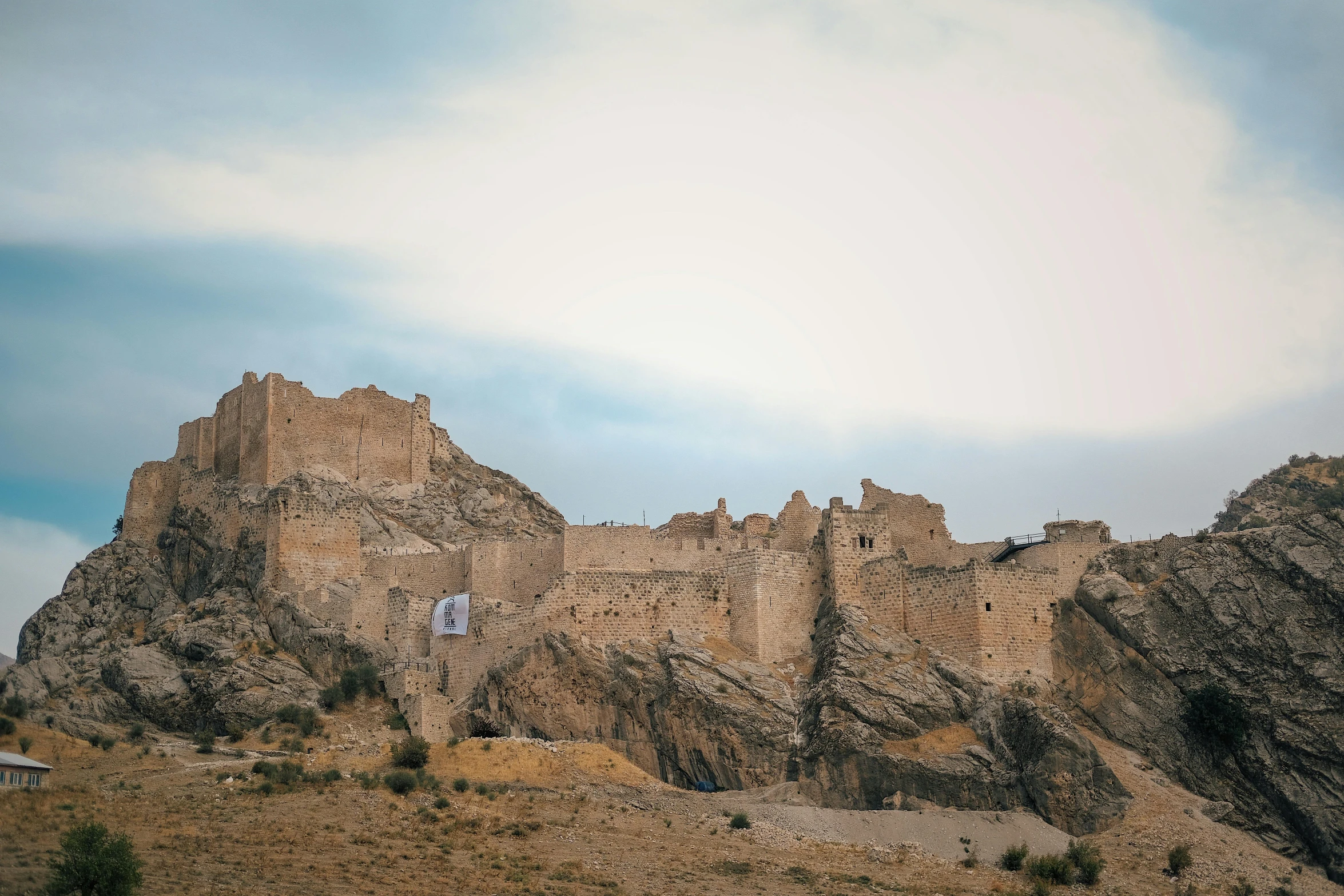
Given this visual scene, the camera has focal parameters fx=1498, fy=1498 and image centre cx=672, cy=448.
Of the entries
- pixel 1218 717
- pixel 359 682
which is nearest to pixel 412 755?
pixel 359 682

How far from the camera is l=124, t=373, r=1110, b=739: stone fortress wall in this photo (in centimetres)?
4909

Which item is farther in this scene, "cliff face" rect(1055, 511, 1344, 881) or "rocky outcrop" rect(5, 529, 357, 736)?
"rocky outcrop" rect(5, 529, 357, 736)

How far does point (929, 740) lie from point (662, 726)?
325 inches

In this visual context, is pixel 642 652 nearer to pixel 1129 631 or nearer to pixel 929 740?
pixel 929 740

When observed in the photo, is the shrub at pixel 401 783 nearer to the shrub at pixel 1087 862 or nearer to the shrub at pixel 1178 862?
the shrub at pixel 1087 862

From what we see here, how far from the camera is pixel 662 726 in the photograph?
154ft

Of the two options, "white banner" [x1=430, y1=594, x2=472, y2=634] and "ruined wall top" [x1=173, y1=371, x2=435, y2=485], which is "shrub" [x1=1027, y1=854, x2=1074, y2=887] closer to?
"white banner" [x1=430, y1=594, x2=472, y2=634]

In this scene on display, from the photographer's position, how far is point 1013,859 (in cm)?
4116

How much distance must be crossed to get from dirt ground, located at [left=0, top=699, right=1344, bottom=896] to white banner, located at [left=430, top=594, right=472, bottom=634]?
4.26 meters

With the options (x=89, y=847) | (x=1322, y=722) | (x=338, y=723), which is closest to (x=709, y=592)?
(x=338, y=723)

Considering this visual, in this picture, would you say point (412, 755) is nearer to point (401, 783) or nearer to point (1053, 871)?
point (401, 783)

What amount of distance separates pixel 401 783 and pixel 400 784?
0.07 feet

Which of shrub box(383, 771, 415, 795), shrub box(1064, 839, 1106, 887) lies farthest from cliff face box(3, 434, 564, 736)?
shrub box(1064, 839, 1106, 887)

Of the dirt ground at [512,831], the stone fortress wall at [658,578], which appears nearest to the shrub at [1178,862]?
the dirt ground at [512,831]
